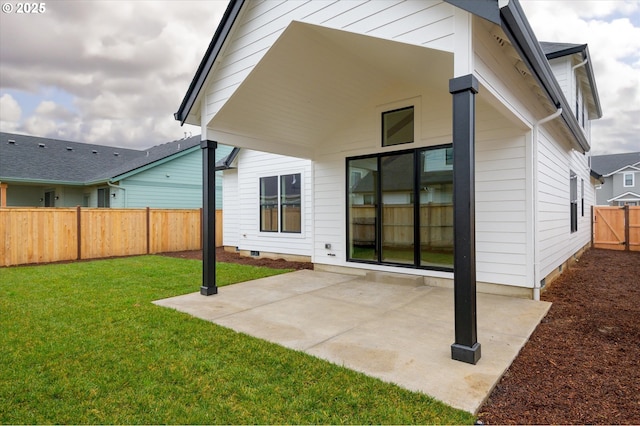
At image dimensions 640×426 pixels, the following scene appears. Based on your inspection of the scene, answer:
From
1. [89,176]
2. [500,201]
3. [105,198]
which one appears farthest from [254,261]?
[89,176]

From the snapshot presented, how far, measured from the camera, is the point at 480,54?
339 cm

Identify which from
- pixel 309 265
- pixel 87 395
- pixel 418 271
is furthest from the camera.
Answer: pixel 309 265

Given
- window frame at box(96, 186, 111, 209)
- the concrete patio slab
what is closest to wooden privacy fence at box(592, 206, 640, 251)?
the concrete patio slab

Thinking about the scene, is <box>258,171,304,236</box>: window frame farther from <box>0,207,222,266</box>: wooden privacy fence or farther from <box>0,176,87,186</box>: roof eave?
<box>0,176,87,186</box>: roof eave

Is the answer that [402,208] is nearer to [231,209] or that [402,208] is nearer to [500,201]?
[500,201]

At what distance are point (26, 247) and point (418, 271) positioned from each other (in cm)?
1000

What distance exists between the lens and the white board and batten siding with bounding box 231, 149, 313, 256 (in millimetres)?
9273

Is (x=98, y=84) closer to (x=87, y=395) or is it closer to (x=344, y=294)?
(x=344, y=294)

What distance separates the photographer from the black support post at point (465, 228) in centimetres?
300

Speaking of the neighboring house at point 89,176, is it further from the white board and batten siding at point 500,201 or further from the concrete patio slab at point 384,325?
the white board and batten siding at point 500,201

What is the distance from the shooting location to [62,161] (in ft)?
50.9

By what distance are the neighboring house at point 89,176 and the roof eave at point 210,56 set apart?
946 centimetres

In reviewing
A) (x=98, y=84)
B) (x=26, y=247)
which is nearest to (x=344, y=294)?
(x=26, y=247)

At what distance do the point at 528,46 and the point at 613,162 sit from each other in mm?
34490
